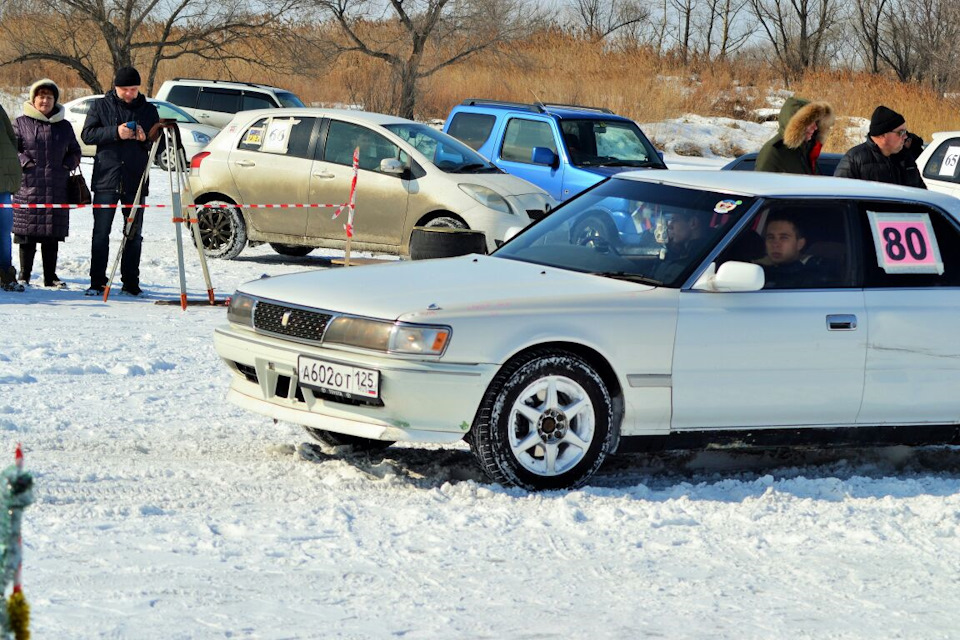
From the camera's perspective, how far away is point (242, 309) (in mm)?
6809

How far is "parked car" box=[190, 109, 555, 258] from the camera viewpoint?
14.6 meters

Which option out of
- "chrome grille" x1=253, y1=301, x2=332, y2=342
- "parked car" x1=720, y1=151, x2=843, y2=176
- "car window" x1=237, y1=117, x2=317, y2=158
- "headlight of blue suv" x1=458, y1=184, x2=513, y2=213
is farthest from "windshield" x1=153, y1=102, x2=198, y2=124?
"chrome grille" x1=253, y1=301, x2=332, y2=342

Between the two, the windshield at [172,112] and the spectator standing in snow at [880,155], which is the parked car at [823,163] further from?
the windshield at [172,112]

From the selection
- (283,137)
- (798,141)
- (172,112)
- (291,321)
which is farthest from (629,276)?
(172,112)

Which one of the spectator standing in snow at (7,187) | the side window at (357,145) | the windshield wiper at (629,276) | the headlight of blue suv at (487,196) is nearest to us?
the windshield wiper at (629,276)

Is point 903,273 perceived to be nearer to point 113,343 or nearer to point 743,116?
point 113,343

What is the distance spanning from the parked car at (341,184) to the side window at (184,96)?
14760 millimetres

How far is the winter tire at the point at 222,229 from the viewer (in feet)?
50.2

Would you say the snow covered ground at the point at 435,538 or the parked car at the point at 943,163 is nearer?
the snow covered ground at the point at 435,538

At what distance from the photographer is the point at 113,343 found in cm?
996

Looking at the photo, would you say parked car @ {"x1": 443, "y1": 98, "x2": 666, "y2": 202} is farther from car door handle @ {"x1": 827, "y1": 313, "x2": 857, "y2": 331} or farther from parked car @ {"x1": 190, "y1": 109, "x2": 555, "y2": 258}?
car door handle @ {"x1": 827, "y1": 313, "x2": 857, "y2": 331}

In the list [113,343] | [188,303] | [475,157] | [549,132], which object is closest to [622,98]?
[549,132]

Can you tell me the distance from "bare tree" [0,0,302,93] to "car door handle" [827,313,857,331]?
31.2 m

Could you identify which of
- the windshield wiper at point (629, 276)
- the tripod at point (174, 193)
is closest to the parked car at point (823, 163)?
the tripod at point (174, 193)
